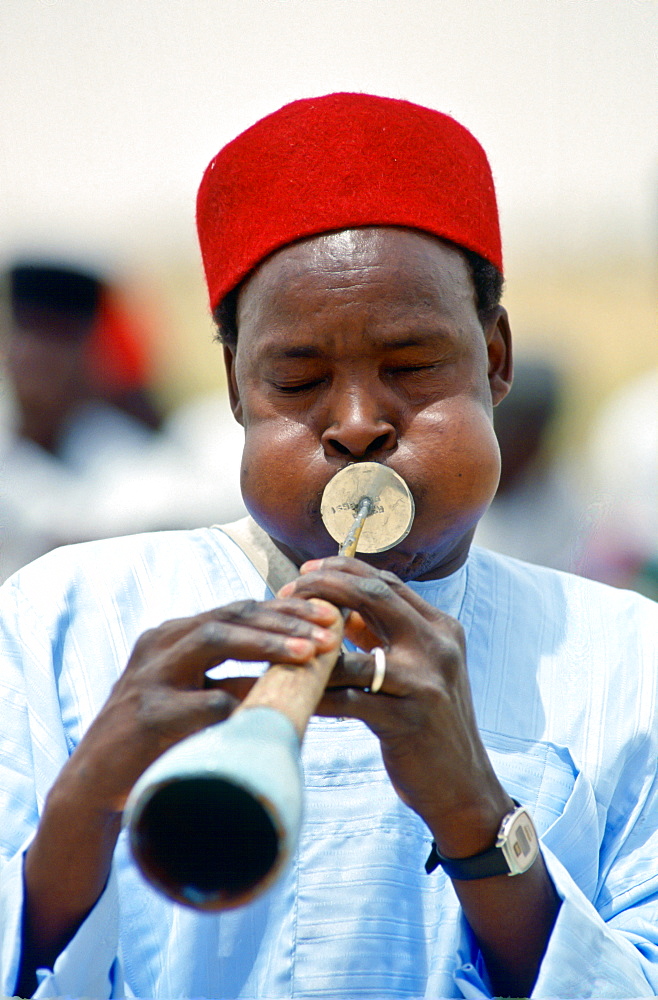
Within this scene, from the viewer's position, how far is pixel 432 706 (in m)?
1.14

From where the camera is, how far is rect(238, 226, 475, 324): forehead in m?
1.48

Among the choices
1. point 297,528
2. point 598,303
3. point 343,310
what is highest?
point 343,310

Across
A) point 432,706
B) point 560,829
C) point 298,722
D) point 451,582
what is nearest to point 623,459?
point 451,582

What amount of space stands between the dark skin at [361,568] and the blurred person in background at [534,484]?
1357 mm

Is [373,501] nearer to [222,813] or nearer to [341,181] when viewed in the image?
[341,181]

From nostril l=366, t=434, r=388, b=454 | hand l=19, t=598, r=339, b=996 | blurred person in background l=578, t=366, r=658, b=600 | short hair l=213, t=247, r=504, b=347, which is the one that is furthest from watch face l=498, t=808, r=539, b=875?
blurred person in background l=578, t=366, r=658, b=600

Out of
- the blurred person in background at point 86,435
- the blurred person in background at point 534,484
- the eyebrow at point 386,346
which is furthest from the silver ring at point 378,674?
the blurred person in background at point 534,484

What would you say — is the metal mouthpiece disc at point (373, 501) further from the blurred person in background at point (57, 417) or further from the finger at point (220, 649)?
the blurred person in background at point (57, 417)

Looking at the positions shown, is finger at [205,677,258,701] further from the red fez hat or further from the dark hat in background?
the dark hat in background

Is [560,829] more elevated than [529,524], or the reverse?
[560,829]

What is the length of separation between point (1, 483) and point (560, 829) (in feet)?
5.54

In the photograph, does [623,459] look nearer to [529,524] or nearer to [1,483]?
[529,524]

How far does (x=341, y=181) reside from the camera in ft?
5.18

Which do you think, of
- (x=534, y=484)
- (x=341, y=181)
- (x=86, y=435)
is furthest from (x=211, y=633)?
(x=86, y=435)
